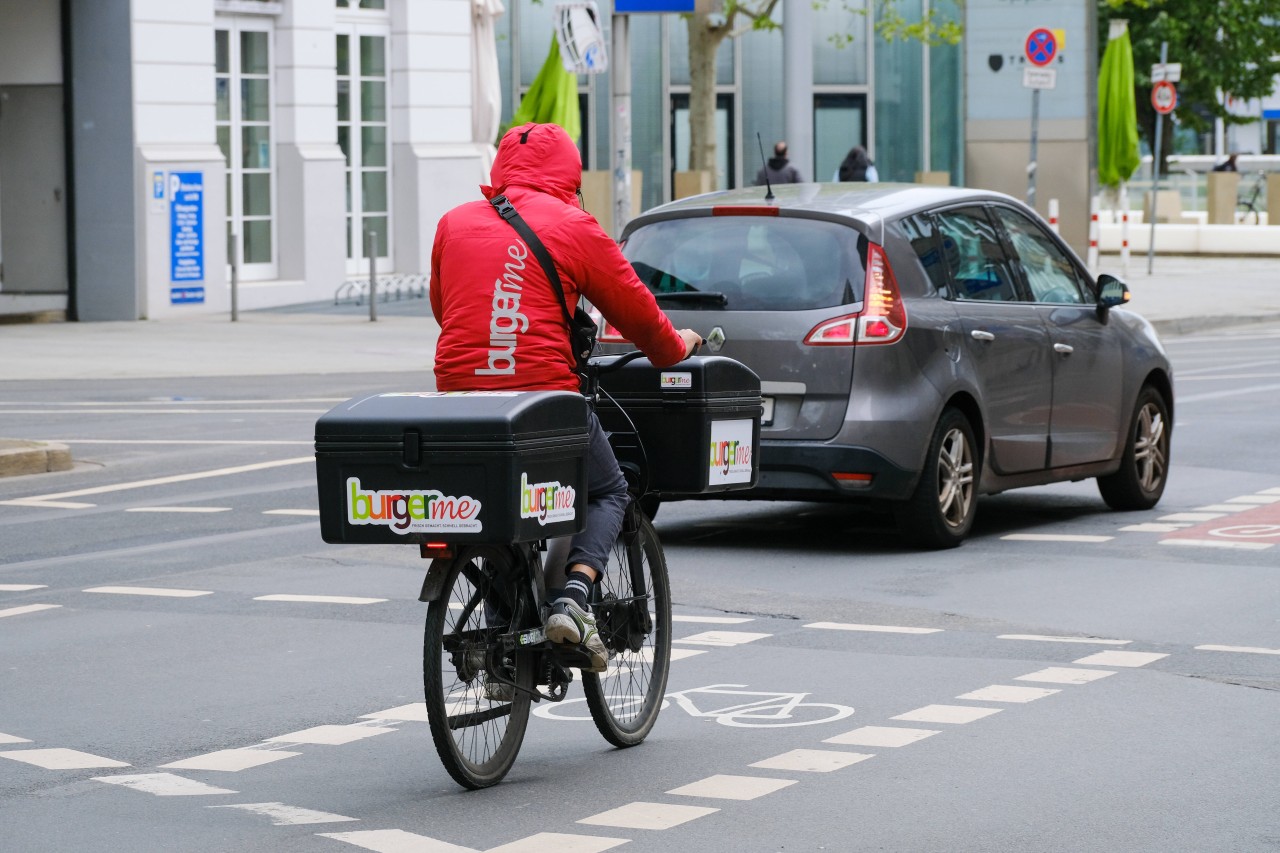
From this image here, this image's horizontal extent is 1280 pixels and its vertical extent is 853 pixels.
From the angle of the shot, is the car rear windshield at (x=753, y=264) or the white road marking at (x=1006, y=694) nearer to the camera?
the white road marking at (x=1006, y=694)

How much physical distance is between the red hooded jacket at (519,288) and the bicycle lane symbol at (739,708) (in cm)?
116

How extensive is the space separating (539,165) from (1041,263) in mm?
5912

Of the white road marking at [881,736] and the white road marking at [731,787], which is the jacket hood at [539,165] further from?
the white road marking at [881,736]


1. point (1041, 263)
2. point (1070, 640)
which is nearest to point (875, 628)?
point (1070, 640)

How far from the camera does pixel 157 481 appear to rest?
1366 cm

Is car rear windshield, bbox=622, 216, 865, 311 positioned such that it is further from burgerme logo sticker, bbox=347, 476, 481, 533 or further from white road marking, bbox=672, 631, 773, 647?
burgerme logo sticker, bbox=347, 476, 481, 533

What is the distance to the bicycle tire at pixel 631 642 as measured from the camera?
6.65 meters

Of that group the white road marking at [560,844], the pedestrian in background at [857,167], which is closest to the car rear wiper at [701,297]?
the white road marking at [560,844]

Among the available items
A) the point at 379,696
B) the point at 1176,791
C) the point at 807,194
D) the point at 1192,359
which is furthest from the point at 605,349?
the point at 1192,359

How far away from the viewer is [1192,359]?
75.7 ft

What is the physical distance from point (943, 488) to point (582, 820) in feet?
17.0

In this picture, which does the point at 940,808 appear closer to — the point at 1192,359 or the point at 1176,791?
the point at 1176,791

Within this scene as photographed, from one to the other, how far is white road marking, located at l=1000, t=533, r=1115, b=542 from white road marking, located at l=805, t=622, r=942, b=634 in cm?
260

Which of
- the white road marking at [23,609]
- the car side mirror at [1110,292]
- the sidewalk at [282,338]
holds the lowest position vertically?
the white road marking at [23,609]
